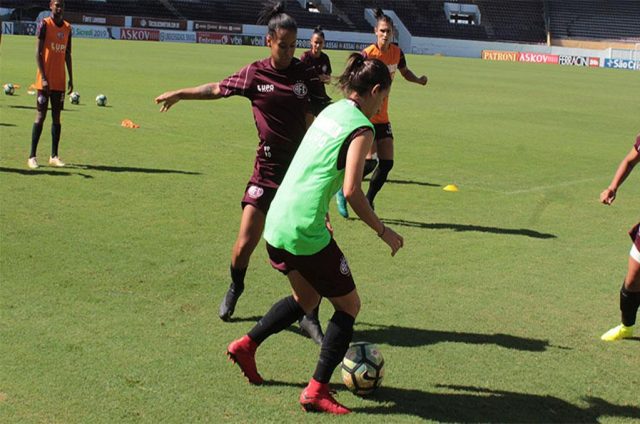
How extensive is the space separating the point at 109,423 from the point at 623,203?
29.2ft

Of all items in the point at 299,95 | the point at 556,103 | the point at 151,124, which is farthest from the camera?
the point at 556,103

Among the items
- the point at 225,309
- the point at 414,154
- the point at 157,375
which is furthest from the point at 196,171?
the point at 157,375

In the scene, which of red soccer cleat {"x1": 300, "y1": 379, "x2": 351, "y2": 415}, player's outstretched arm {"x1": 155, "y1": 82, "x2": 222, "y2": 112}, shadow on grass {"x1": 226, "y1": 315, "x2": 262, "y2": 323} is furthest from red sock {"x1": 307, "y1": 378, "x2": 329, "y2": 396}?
player's outstretched arm {"x1": 155, "y1": 82, "x2": 222, "y2": 112}

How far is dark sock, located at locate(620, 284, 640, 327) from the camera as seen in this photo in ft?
20.2

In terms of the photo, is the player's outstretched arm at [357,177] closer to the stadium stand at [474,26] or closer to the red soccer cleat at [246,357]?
the red soccer cleat at [246,357]

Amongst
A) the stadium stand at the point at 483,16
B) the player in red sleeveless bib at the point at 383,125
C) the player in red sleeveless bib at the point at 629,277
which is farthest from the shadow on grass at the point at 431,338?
the stadium stand at the point at 483,16

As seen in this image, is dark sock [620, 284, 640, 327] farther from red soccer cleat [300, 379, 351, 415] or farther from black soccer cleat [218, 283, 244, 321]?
black soccer cleat [218, 283, 244, 321]

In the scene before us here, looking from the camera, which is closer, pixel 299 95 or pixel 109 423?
pixel 109 423

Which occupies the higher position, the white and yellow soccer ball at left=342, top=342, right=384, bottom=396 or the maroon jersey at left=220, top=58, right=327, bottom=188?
the maroon jersey at left=220, top=58, right=327, bottom=188

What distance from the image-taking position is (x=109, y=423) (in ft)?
14.8

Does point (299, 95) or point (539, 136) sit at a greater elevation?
point (299, 95)

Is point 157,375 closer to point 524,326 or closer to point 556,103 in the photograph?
point 524,326

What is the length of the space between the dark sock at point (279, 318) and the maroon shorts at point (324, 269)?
0.40 meters

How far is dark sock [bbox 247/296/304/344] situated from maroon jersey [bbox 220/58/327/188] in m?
1.27
